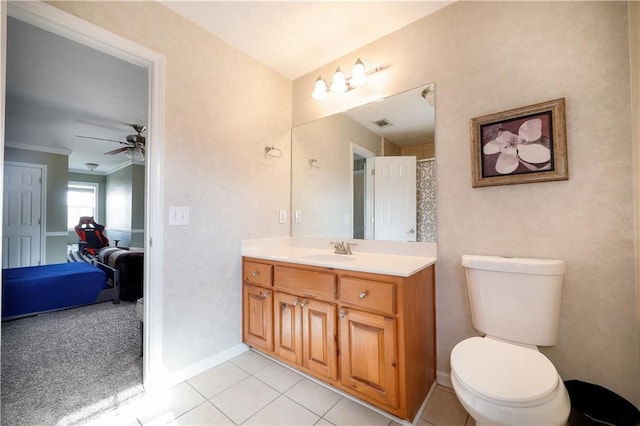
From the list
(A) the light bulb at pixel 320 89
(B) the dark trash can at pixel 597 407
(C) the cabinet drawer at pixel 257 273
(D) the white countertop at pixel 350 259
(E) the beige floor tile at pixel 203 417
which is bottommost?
(E) the beige floor tile at pixel 203 417

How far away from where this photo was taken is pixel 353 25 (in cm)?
186

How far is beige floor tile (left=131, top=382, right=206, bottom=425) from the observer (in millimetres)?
1433

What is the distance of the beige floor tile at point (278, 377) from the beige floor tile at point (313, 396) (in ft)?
0.16

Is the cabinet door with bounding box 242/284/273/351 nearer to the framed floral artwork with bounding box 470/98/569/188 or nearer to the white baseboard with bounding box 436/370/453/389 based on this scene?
the white baseboard with bounding box 436/370/453/389

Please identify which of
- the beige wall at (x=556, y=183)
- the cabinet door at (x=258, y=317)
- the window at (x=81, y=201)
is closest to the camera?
the beige wall at (x=556, y=183)

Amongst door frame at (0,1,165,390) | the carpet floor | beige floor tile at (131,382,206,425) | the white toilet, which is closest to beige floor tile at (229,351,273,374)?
beige floor tile at (131,382,206,425)

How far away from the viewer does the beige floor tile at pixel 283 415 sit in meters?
1.40

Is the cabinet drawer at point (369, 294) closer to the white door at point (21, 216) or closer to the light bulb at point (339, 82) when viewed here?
the light bulb at point (339, 82)

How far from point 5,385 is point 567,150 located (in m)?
3.59

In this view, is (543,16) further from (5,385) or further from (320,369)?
(5,385)

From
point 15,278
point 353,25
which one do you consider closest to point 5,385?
point 15,278

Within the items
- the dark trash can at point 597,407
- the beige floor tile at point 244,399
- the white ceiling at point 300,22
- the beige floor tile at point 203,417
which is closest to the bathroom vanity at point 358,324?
the beige floor tile at point 244,399

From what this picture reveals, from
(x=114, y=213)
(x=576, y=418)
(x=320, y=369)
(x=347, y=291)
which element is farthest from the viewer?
(x=114, y=213)

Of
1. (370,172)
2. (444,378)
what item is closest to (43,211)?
(370,172)
